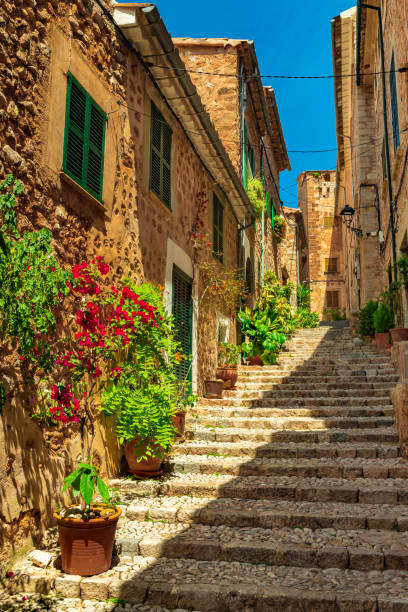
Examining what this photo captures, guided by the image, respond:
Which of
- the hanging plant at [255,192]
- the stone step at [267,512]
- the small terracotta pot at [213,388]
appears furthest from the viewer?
the hanging plant at [255,192]

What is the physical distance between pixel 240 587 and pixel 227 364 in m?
6.87

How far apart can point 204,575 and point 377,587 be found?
1.14 m

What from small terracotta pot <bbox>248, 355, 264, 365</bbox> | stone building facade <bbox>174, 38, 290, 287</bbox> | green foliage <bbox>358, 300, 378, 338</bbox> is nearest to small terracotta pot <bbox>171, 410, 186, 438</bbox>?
small terracotta pot <bbox>248, 355, 264, 365</bbox>

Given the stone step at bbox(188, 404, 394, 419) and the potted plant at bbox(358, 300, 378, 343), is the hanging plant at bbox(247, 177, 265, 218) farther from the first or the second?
the stone step at bbox(188, 404, 394, 419)

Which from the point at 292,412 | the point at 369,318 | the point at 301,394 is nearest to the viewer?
the point at 292,412

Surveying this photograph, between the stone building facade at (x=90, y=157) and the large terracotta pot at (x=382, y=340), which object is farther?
the large terracotta pot at (x=382, y=340)

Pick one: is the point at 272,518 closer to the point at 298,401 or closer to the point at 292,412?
the point at 292,412

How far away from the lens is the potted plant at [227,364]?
946 centimetres

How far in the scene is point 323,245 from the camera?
104ft

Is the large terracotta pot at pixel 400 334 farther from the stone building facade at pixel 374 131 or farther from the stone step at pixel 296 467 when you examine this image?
the stone step at pixel 296 467

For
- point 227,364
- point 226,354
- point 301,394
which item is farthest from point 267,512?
point 226,354

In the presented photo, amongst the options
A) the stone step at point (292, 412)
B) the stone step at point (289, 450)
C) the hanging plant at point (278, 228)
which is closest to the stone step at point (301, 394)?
the stone step at point (292, 412)

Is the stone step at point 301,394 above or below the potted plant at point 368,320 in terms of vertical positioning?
below

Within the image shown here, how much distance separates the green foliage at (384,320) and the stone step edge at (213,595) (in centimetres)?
808
